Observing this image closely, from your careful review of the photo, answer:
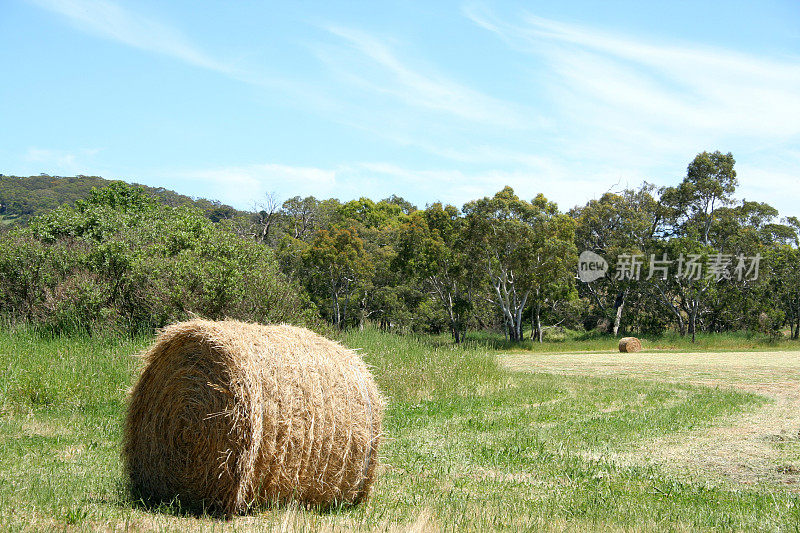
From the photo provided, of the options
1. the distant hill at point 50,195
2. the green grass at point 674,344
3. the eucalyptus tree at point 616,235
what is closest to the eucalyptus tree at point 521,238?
the green grass at point 674,344

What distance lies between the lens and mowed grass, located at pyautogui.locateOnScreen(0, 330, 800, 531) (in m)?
5.27

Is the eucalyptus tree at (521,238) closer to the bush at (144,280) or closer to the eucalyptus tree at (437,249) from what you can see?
the eucalyptus tree at (437,249)

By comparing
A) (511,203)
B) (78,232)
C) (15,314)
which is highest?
(511,203)

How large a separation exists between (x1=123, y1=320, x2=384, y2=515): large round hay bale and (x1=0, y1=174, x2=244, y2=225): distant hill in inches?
2458

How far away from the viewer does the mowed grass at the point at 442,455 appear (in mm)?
5266

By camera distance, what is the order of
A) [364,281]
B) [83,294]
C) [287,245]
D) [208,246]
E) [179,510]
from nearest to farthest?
[179,510]
[83,294]
[208,246]
[364,281]
[287,245]

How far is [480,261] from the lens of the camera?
1426 inches

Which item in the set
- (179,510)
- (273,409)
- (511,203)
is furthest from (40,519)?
(511,203)

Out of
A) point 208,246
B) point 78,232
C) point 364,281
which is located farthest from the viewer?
point 364,281

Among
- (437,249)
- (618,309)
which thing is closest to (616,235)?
(618,309)

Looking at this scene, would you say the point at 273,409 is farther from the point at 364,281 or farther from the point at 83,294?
the point at 364,281

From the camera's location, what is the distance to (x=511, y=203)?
3425cm

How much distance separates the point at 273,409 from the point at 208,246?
1207cm

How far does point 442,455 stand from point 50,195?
86745 mm
